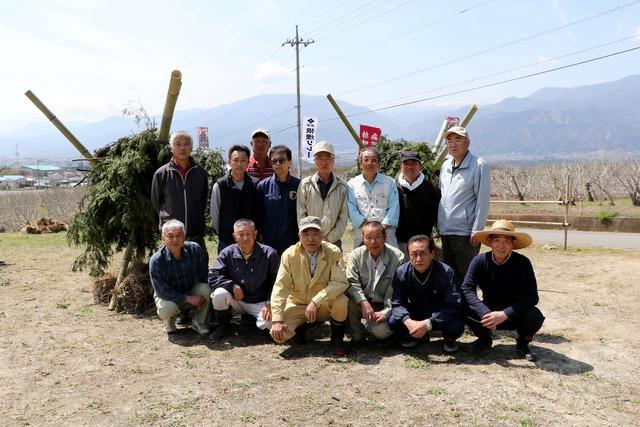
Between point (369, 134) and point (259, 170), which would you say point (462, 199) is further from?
point (369, 134)

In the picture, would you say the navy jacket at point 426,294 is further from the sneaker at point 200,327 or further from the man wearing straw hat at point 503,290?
the sneaker at point 200,327

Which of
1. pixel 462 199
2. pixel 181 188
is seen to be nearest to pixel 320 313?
pixel 462 199

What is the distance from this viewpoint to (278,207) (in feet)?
16.8

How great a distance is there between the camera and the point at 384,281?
4.68 meters

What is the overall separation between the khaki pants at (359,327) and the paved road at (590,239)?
905cm

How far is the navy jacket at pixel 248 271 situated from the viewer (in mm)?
4895

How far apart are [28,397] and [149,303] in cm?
243

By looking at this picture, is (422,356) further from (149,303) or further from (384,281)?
(149,303)

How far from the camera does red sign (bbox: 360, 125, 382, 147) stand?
365 inches

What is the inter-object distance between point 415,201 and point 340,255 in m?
1.03

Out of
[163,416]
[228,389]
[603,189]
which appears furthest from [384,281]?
[603,189]

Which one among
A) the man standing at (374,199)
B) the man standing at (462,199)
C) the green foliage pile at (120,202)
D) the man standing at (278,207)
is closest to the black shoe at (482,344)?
the man standing at (462,199)

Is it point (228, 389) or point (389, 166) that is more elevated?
point (389, 166)

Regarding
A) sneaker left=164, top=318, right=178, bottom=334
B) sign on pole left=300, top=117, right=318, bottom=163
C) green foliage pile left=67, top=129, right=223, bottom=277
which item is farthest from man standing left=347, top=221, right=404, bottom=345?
sign on pole left=300, top=117, right=318, bottom=163
